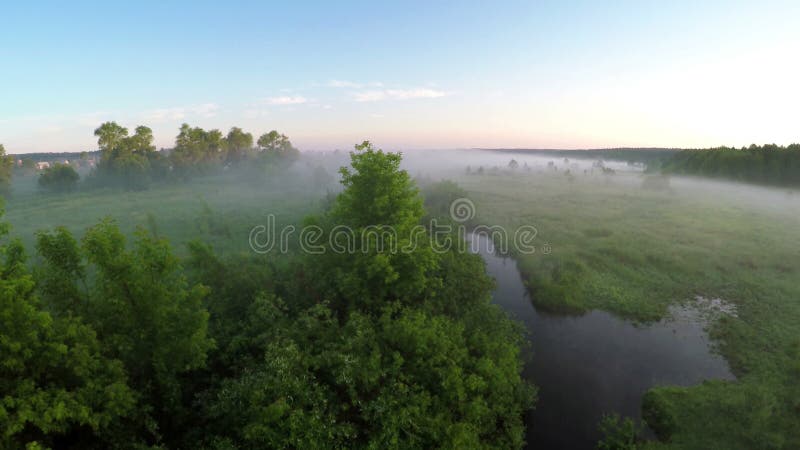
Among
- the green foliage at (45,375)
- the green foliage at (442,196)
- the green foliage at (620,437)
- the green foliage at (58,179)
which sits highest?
the green foliage at (58,179)

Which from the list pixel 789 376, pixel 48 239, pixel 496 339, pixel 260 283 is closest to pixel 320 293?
pixel 260 283

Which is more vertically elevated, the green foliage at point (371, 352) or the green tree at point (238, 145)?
the green tree at point (238, 145)

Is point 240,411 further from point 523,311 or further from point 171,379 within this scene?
point 523,311

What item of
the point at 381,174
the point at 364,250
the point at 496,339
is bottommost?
the point at 496,339

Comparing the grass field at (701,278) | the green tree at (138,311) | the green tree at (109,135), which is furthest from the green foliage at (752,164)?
the green tree at (109,135)

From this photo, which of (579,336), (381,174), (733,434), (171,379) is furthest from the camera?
(579,336)

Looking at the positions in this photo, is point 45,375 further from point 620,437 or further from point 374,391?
point 620,437

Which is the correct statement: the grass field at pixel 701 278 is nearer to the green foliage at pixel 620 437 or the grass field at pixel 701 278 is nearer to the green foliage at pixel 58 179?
the green foliage at pixel 620 437
